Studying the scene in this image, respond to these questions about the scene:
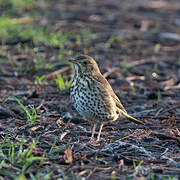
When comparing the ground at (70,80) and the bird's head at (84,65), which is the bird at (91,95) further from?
the ground at (70,80)

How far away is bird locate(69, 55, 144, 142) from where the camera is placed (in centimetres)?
540

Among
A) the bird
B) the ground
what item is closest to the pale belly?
the bird

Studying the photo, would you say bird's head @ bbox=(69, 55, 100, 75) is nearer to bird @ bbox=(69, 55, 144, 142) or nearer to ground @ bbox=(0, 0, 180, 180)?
bird @ bbox=(69, 55, 144, 142)

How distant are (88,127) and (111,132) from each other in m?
0.42

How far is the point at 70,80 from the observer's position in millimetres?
7508

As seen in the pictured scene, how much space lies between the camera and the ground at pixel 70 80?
4.26 meters

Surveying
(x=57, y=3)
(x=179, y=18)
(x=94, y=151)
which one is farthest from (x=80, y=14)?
(x=94, y=151)

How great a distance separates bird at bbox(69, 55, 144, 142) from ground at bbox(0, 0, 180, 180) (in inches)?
9.5

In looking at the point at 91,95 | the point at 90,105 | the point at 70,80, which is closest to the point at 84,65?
the point at 91,95

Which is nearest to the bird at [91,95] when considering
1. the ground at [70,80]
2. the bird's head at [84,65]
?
the bird's head at [84,65]

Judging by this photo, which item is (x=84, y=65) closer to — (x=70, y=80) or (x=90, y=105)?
(x=90, y=105)

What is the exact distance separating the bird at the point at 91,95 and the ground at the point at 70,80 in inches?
9.5

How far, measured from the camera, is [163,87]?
794 cm

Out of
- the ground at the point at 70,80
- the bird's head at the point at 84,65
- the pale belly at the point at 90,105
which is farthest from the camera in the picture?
the bird's head at the point at 84,65
